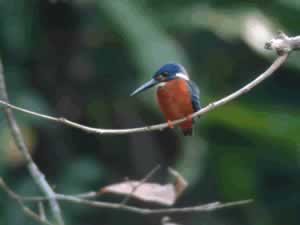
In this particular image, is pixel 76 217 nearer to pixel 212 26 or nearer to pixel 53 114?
pixel 53 114

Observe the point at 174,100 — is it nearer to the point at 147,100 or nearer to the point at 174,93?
the point at 174,93

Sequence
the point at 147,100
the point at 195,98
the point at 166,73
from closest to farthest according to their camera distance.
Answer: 1. the point at 166,73
2. the point at 195,98
3. the point at 147,100

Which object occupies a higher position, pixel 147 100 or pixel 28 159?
pixel 147 100

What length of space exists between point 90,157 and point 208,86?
2.84 feet

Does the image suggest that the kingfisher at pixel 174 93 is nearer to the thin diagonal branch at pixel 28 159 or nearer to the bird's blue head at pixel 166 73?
the bird's blue head at pixel 166 73

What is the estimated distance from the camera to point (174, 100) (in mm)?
3480

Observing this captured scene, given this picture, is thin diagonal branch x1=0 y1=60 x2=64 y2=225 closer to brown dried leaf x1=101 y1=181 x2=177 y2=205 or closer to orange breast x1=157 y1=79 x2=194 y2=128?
brown dried leaf x1=101 y1=181 x2=177 y2=205

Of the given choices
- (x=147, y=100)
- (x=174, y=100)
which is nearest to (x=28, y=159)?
(x=174, y=100)

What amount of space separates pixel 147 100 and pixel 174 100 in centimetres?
227

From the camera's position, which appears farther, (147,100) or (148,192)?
(147,100)

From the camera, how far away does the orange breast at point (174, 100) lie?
137 inches

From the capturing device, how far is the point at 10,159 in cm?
545

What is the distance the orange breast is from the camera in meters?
3.47

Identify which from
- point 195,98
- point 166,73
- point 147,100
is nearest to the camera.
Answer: point 166,73
